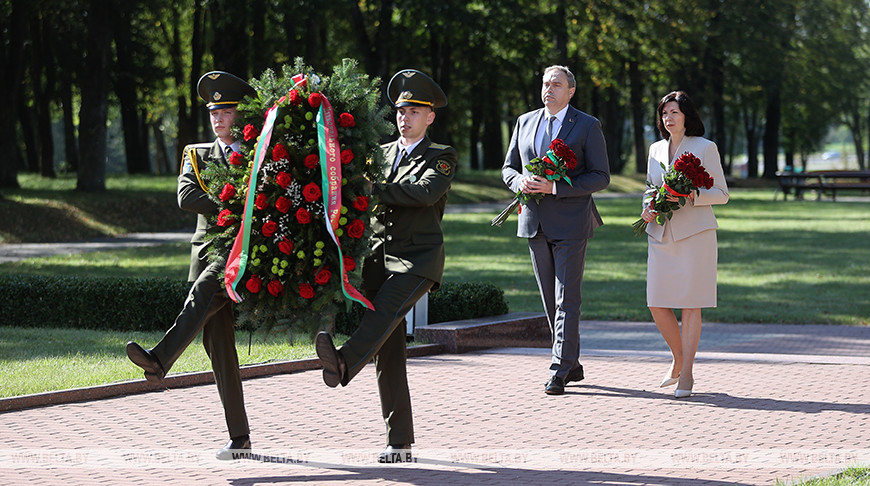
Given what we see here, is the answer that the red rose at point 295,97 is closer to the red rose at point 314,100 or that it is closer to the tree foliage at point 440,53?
the red rose at point 314,100

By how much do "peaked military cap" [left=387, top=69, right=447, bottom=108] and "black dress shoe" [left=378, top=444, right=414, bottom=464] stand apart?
180 cm

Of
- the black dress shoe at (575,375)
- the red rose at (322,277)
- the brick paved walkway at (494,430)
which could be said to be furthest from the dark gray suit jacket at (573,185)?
the red rose at (322,277)

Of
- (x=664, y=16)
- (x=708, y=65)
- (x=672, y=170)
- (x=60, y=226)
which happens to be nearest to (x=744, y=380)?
(x=672, y=170)

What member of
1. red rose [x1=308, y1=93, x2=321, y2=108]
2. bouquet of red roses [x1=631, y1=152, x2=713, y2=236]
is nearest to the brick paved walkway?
bouquet of red roses [x1=631, y1=152, x2=713, y2=236]

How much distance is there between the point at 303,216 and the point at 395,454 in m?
1.38

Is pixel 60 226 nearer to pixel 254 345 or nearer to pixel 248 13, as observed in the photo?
pixel 248 13

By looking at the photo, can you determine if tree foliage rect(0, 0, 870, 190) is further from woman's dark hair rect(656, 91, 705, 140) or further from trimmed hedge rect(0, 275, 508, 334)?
woman's dark hair rect(656, 91, 705, 140)

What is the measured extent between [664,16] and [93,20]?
2082 cm

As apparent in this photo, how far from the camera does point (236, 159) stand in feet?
18.8

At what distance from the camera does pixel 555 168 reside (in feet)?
26.2

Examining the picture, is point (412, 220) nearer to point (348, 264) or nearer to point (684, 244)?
point (348, 264)

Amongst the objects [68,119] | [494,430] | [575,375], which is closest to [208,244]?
[494,430]

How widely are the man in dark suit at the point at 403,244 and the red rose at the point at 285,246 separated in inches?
20.7

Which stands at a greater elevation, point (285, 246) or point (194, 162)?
point (194, 162)
